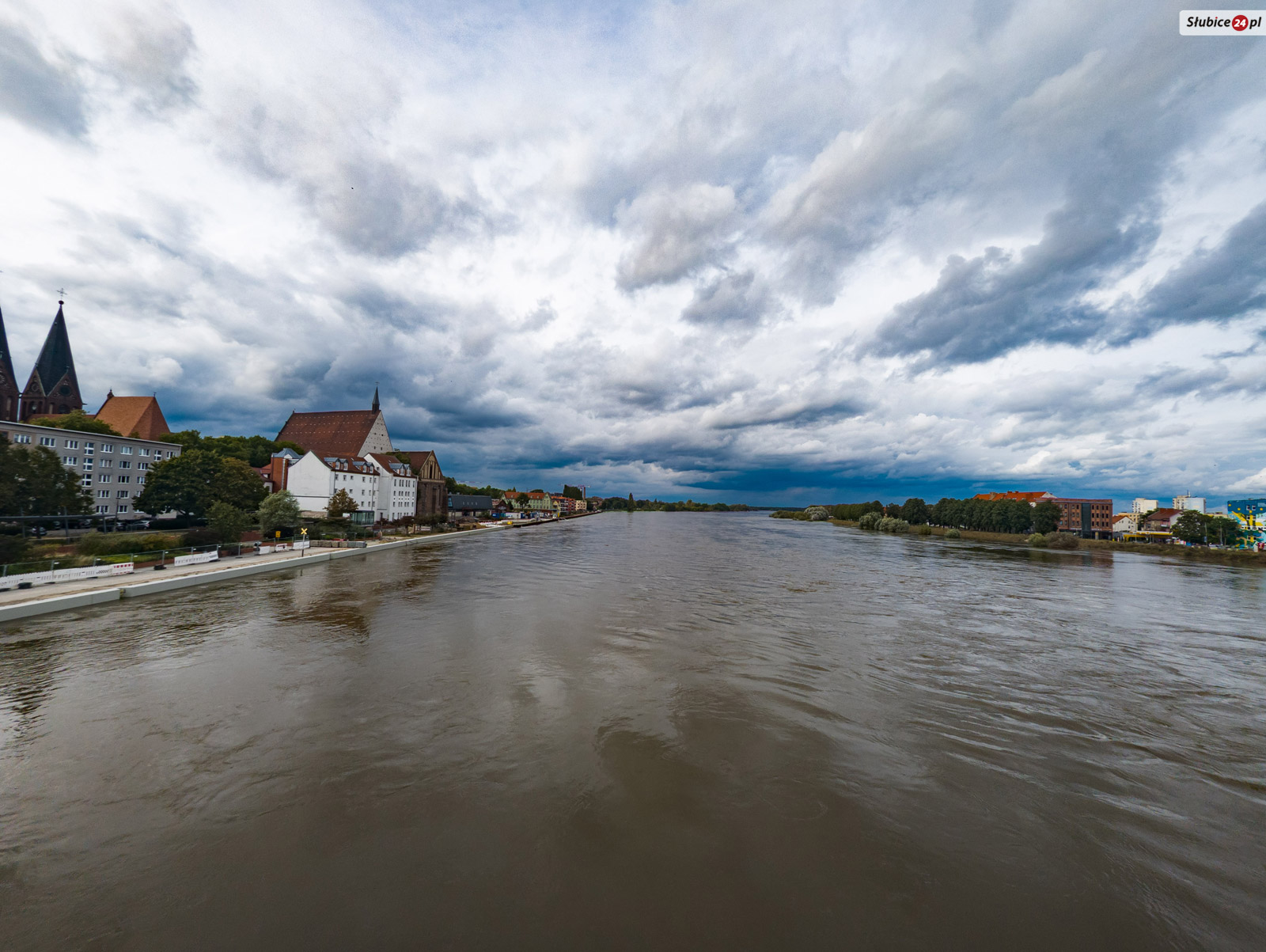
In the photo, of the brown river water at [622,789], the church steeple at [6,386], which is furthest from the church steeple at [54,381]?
the brown river water at [622,789]

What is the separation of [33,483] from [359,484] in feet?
103

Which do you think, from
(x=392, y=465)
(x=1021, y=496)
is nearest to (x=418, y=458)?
(x=392, y=465)

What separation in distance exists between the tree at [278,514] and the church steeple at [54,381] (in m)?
49.0

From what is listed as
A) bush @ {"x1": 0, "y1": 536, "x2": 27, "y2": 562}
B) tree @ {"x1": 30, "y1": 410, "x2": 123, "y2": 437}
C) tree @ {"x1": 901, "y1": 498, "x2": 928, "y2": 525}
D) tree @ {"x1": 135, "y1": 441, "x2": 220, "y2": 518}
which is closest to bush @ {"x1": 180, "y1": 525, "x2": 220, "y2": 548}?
tree @ {"x1": 135, "y1": 441, "x2": 220, "y2": 518}

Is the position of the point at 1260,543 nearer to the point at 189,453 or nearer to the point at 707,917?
the point at 707,917

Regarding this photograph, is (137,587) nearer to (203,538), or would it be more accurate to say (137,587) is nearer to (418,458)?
(203,538)

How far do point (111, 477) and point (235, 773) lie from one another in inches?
2436

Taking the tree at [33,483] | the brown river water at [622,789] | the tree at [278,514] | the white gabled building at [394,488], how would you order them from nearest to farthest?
the brown river water at [622,789]
the tree at [33,483]
the tree at [278,514]
the white gabled building at [394,488]

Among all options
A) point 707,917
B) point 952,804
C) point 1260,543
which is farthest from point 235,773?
point 1260,543

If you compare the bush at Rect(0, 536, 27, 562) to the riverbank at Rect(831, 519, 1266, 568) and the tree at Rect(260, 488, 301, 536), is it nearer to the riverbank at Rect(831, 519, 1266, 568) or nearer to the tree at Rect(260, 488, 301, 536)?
the tree at Rect(260, 488, 301, 536)

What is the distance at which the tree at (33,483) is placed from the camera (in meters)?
25.2

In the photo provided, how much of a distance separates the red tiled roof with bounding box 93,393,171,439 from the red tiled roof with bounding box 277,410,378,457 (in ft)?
53.2

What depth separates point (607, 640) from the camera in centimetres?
1398

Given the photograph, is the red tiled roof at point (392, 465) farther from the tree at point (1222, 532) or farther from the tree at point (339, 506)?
the tree at point (1222, 532)
